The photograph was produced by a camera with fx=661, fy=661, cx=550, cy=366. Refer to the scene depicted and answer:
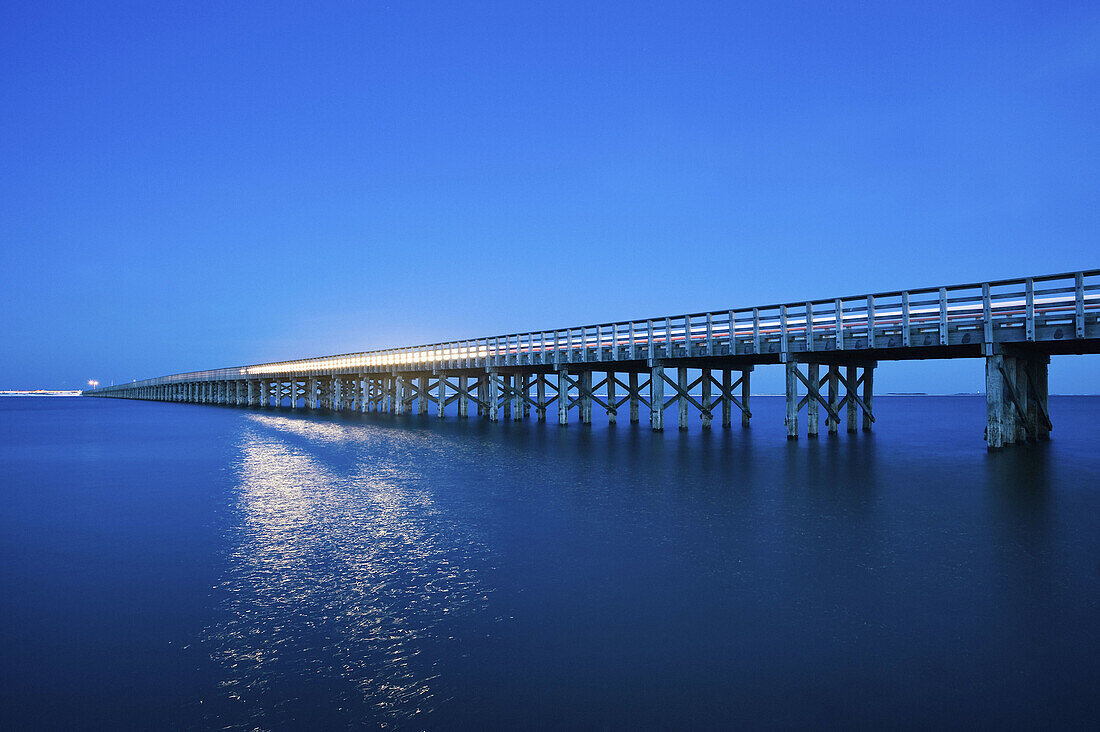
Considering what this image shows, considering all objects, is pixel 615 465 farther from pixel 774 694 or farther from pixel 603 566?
pixel 774 694

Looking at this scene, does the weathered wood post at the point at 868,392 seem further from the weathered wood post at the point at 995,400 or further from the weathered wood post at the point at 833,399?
the weathered wood post at the point at 995,400

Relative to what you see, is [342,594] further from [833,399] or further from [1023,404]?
[833,399]

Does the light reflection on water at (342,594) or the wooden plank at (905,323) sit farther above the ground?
the wooden plank at (905,323)

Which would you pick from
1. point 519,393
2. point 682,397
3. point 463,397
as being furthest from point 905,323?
point 463,397

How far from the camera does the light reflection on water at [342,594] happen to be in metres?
4.72

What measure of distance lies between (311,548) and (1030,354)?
793 inches

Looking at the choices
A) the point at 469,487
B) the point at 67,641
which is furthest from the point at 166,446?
the point at 67,641

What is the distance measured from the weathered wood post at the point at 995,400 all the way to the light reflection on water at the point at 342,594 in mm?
14494

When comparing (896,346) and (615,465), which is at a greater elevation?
(896,346)

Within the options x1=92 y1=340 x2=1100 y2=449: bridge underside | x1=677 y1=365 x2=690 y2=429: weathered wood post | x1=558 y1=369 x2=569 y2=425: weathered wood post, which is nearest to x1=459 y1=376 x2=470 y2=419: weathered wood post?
x1=92 y1=340 x2=1100 y2=449: bridge underside

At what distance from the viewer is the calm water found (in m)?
4.43

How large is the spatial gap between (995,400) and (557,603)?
16.1 metres

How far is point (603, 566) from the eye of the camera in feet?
24.8

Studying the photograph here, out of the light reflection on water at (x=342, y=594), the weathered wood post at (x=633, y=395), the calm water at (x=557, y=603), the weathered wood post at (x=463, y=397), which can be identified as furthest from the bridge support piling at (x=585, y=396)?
the light reflection on water at (x=342, y=594)
